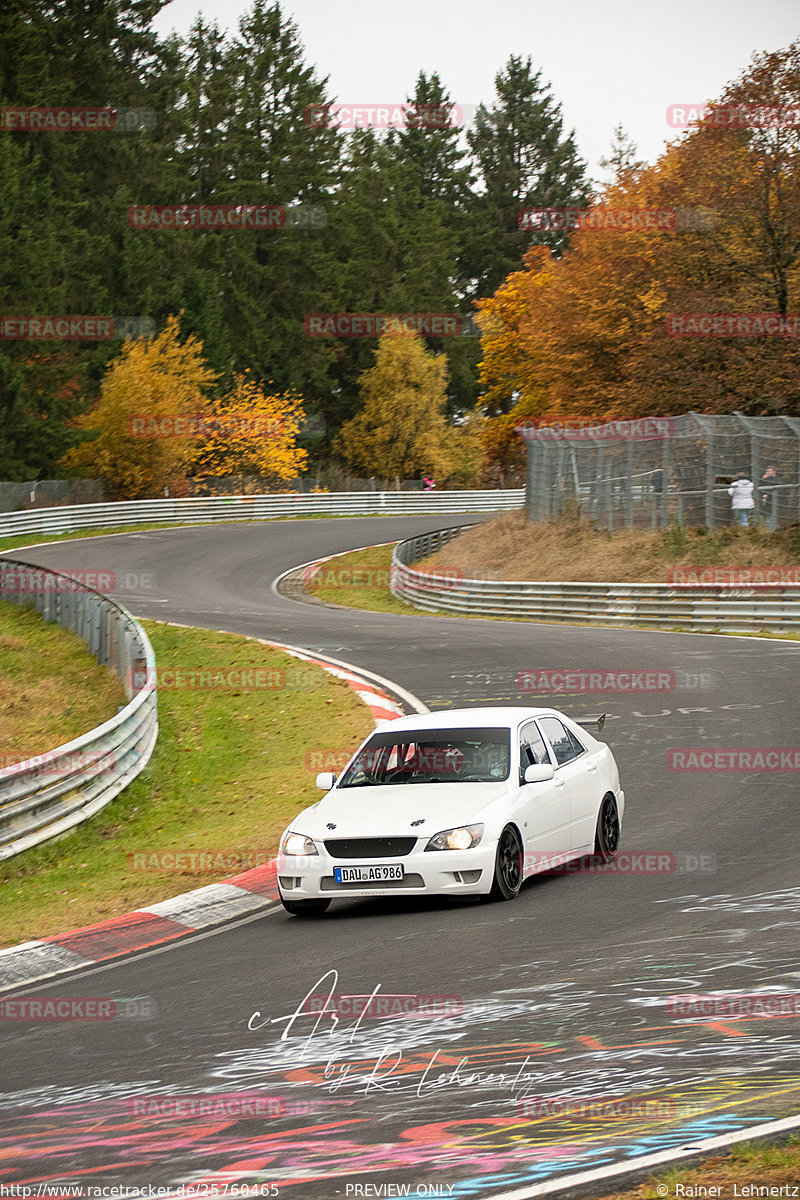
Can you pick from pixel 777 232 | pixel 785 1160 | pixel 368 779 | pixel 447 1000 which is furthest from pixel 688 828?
pixel 777 232

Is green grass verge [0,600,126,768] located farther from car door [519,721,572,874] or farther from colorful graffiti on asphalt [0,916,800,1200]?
colorful graffiti on asphalt [0,916,800,1200]

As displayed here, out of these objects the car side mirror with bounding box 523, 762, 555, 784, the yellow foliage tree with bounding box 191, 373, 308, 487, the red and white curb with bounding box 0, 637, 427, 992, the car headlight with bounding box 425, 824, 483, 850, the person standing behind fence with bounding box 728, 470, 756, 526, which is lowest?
the red and white curb with bounding box 0, 637, 427, 992

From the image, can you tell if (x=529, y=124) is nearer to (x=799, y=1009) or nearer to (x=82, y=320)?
(x=82, y=320)

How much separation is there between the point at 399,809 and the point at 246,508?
50917mm

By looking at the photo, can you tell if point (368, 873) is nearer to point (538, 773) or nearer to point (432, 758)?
point (432, 758)

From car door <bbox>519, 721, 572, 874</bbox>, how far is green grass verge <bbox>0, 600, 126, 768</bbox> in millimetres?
7440

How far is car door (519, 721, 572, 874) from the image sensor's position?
10320 millimetres

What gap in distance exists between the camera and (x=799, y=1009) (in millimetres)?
6602

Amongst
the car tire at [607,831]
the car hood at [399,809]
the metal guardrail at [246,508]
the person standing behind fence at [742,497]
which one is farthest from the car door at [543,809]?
the metal guardrail at [246,508]

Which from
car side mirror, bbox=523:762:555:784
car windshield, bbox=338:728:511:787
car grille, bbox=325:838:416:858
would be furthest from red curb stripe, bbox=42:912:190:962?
car side mirror, bbox=523:762:555:784

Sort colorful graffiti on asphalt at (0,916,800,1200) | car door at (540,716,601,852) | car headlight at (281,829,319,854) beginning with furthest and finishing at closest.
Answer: car door at (540,716,601,852) < car headlight at (281,829,319,854) < colorful graffiti on asphalt at (0,916,800,1200)

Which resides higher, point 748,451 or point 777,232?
point 777,232

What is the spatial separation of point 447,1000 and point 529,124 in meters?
106

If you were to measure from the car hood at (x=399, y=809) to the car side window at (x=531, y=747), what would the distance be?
0.48 metres
